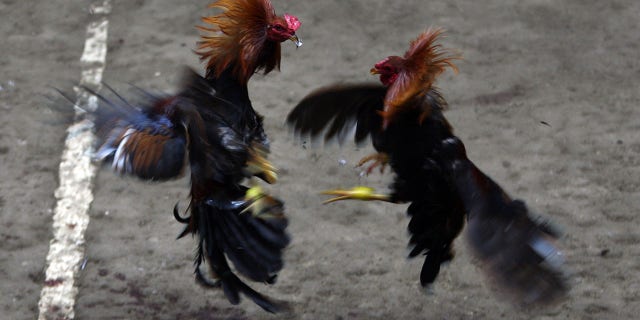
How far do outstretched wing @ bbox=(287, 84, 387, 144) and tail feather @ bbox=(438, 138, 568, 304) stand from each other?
549 millimetres

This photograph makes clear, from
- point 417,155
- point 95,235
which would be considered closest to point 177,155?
point 417,155

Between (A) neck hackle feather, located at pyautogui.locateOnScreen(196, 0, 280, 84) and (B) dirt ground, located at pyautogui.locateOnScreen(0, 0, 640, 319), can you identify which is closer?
(A) neck hackle feather, located at pyautogui.locateOnScreen(196, 0, 280, 84)

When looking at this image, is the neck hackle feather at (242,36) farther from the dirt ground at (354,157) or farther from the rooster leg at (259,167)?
the dirt ground at (354,157)

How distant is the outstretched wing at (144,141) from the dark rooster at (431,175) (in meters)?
0.59

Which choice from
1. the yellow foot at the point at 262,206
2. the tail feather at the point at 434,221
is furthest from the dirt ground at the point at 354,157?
the yellow foot at the point at 262,206

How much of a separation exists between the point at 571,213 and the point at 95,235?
2127 mm

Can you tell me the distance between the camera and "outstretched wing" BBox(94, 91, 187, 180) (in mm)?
3094

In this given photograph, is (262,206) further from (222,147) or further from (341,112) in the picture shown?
(341,112)

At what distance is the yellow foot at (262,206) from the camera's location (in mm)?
3197

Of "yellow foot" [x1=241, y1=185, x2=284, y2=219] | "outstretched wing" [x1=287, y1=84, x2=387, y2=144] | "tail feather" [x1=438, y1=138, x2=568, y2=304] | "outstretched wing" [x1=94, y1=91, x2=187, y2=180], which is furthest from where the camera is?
"outstretched wing" [x1=287, y1=84, x2=387, y2=144]

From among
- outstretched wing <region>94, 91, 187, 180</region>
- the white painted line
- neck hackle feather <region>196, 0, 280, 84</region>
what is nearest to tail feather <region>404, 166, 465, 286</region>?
neck hackle feather <region>196, 0, 280, 84</region>

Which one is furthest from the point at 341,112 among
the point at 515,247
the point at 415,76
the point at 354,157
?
the point at 354,157

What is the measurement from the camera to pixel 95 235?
4.07 meters

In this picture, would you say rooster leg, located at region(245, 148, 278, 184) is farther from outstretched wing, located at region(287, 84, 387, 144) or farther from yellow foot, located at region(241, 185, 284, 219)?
outstretched wing, located at region(287, 84, 387, 144)
